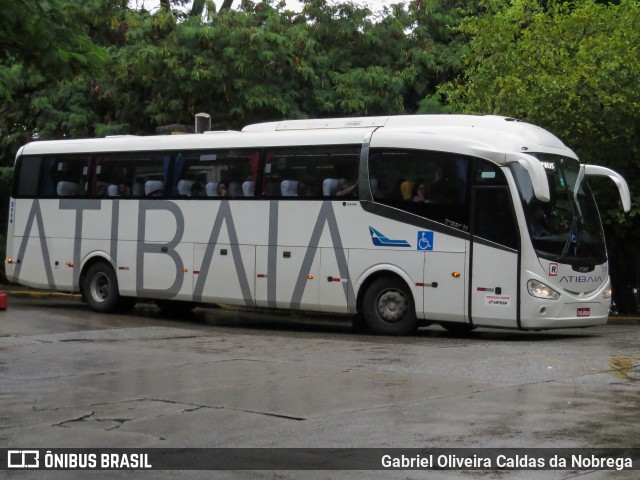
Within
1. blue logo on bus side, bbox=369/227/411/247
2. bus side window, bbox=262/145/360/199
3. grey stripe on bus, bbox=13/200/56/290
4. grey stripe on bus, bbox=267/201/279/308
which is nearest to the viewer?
blue logo on bus side, bbox=369/227/411/247

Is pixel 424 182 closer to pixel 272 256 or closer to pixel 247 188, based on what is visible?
pixel 272 256

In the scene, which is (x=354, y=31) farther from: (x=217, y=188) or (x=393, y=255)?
(x=393, y=255)

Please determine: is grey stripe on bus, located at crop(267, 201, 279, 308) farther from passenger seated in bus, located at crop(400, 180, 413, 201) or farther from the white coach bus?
passenger seated in bus, located at crop(400, 180, 413, 201)

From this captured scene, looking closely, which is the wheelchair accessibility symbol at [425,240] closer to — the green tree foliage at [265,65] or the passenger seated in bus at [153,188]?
the passenger seated in bus at [153,188]

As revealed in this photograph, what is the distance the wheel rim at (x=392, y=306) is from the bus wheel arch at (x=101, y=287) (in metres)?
6.04

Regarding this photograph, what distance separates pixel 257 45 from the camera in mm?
26172

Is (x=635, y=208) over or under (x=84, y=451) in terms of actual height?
over

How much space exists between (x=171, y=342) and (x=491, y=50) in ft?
36.0

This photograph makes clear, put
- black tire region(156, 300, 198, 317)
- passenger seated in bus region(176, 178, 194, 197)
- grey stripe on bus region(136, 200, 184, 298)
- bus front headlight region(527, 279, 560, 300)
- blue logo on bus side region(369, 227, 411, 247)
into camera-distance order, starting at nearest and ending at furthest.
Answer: bus front headlight region(527, 279, 560, 300), blue logo on bus side region(369, 227, 411, 247), passenger seated in bus region(176, 178, 194, 197), grey stripe on bus region(136, 200, 184, 298), black tire region(156, 300, 198, 317)

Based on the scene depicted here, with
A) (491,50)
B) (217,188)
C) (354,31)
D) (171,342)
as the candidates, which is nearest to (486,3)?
(491,50)

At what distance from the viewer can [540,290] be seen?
16562mm

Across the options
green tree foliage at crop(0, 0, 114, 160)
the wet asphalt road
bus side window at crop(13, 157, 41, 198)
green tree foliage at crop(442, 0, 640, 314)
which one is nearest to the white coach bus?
bus side window at crop(13, 157, 41, 198)

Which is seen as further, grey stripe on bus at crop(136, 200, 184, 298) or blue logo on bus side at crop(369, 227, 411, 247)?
grey stripe on bus at crop(136, 200, 184, 298)

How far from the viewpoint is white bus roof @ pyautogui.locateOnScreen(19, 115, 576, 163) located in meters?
17.0
